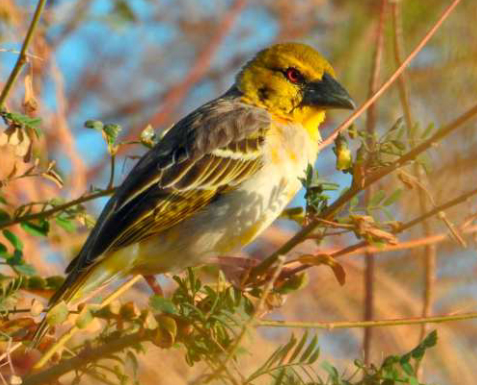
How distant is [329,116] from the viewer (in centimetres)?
519

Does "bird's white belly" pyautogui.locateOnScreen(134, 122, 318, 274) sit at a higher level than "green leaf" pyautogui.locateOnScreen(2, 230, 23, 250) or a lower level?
lower

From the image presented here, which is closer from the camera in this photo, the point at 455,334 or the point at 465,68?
the point at 465,68

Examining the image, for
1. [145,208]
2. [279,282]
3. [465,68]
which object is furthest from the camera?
[465,68]

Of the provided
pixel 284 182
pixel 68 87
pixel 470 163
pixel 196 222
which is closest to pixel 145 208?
pixel 196 222

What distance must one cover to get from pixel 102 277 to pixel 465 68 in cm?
151

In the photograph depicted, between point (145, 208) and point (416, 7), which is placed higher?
point (416, 7)

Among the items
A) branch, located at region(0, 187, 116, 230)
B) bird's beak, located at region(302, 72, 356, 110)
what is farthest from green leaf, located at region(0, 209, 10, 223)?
bird's beak, located at region(302, 72, 356, 110)

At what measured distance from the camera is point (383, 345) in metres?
4.15

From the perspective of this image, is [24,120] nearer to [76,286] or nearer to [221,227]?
[76,286]

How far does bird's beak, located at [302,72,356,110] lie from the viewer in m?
3.34

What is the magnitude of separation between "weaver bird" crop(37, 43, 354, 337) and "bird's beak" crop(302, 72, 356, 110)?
0.14m

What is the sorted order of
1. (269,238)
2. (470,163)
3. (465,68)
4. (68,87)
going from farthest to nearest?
1. (68,87)
2. (269,238)
3. (465,68)
4. (470,163)

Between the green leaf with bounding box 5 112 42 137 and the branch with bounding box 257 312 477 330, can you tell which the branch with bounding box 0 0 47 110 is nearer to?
the green leaf with bounding box 5 112 42 137

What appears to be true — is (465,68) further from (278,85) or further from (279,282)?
(279,282)
